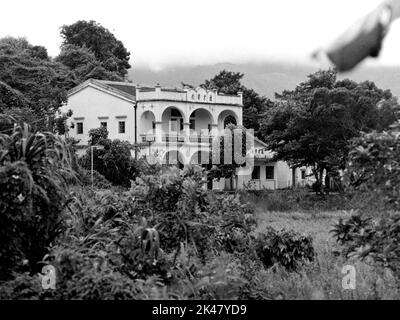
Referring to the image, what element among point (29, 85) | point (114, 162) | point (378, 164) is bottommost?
point (378, 164)

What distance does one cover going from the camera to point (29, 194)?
3.22 metres

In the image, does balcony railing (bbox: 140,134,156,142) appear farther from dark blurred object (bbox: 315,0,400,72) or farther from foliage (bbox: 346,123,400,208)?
dark blurred object (bbox: 315,0,400,72)

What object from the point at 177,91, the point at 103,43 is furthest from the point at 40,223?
the point at 103,43

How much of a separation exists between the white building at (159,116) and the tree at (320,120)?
259cm

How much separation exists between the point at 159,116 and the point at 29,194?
2092cm

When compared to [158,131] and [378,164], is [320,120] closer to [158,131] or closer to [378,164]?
[158,131]

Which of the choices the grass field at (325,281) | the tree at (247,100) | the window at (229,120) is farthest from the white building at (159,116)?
the grass field at (325,281)

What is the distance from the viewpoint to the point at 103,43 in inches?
1334

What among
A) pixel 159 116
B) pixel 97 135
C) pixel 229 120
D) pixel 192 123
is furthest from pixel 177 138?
pixel 229 120

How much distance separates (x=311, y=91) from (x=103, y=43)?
16.0 metres
